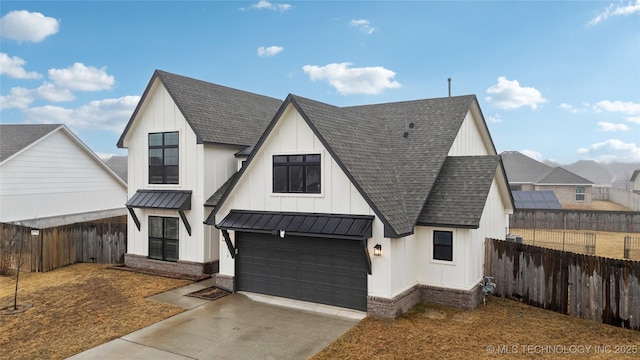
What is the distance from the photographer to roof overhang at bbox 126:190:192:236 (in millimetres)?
17031

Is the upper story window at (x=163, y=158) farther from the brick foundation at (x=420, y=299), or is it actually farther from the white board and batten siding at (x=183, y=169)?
the brick foundation at (x=420, y=299)

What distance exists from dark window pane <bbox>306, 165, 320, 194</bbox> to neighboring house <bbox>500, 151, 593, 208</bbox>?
40640 mm

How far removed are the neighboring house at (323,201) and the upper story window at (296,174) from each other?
0.12ft

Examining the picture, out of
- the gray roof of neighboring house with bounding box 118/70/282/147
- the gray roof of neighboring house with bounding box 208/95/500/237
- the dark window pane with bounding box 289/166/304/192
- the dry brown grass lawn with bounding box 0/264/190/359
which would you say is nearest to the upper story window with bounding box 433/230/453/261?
the gray roof of neighboring house with bounding box 208/95/500/237

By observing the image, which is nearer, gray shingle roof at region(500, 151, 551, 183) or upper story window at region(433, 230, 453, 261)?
upper story window at region(433, 230, 453, 261)

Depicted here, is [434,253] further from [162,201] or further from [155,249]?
[155,249]

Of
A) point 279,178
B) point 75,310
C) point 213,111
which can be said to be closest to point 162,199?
point 213,111

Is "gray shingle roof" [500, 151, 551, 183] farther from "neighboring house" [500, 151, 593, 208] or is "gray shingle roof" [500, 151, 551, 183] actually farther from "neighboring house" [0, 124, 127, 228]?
"neighboring house" [0, 124, 127, 228]

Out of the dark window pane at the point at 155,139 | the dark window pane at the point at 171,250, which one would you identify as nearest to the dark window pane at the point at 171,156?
the dark window pane at the point at 155,139

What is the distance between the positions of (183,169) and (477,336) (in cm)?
1301

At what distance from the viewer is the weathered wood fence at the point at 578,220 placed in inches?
1216

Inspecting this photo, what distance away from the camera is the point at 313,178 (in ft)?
42.7

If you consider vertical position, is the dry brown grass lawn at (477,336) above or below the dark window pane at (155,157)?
below

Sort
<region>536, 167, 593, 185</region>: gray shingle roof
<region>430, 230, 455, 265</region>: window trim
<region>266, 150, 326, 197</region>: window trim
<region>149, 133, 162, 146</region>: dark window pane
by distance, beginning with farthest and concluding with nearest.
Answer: <region>536, 167, 593, 185</region>: gray shingle roof → <region>149, 133, 162, 146</region>: dark window pane → <region>430, 230, 455, 265</region>: window trim → <region>266, 150, 326, 197</region>: window trim
